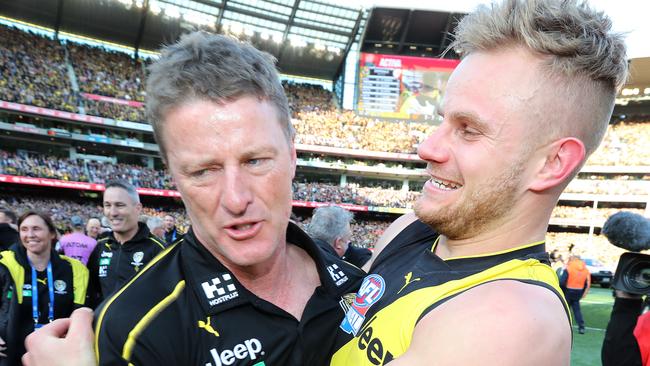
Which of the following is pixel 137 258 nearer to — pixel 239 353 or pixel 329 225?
pixel 329 225

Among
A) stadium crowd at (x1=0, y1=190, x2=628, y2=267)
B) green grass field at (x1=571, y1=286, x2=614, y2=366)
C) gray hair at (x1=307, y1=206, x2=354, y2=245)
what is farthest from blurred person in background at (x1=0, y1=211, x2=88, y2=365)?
stadium crowd at (x1=0, y1=190, x2=628, y2=267)

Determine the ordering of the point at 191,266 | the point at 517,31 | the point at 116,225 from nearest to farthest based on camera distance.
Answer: the point at 517,31, the point at 191,266, the point at 116,225

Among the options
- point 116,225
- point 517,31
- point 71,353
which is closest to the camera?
point 71,353

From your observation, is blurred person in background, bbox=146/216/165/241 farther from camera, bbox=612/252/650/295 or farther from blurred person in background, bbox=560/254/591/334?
blurred person in background, bbox=560/254/591/334

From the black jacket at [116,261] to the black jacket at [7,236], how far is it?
5.32 ft

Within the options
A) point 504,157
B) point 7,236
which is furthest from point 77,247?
point 504,157

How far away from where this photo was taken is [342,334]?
1.79m

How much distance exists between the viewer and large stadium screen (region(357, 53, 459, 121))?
38844 mm

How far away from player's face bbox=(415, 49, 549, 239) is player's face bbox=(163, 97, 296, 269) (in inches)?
23.1

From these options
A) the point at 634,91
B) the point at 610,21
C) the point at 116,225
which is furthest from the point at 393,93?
the point at 610,21

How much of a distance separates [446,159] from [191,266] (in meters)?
1.04

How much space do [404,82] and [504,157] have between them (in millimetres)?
39139

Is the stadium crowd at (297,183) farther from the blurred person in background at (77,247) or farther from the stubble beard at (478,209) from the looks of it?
the stubble beard at (478,209)

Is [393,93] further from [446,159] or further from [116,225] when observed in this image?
[446,159]
